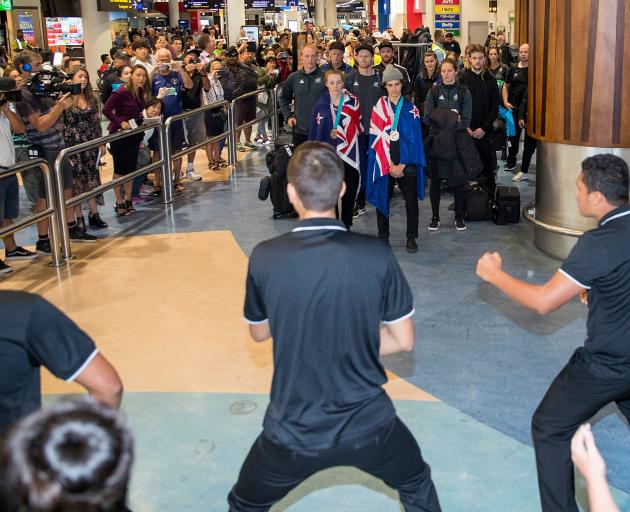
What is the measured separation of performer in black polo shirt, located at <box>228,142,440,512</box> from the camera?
2.71m

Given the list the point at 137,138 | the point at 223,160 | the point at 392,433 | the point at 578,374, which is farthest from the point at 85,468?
the point at 223,160

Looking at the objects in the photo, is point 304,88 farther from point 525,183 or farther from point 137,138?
point 525,183

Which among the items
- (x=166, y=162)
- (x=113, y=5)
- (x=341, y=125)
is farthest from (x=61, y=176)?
(x=113, y=5)

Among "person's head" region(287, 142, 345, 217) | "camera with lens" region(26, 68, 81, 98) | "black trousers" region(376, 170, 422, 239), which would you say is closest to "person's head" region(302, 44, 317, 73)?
"black trousers" region(376, 170, 422, 239)

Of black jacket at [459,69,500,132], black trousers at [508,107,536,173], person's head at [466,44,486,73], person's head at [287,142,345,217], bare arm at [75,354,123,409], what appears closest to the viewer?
bare arm at [75,354,123,409]

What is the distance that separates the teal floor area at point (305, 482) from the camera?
3918 mm

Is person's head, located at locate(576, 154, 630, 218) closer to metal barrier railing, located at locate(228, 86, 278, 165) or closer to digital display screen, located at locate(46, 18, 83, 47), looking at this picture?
metal barrier railing, located at locate(228, 86, 278, 165)

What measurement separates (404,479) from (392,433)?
0.23 meters

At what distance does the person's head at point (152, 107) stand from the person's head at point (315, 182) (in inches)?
289

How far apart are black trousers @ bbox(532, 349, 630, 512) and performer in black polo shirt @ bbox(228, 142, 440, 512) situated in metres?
0.77

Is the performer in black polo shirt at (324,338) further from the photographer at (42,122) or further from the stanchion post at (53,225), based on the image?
the photographer at (42,122)

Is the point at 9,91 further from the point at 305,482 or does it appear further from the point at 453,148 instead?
the point at 305,482

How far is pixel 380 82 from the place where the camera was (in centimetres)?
907

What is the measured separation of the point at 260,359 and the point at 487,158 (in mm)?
4830
